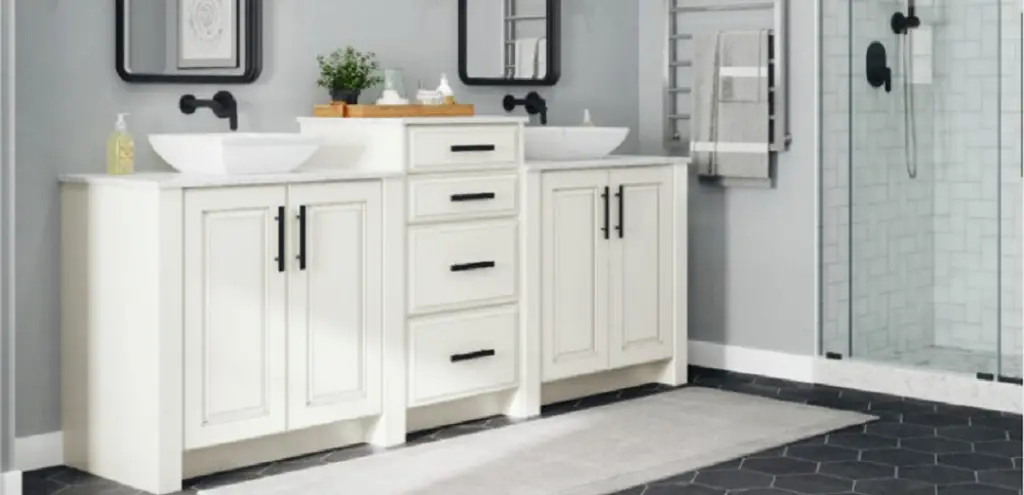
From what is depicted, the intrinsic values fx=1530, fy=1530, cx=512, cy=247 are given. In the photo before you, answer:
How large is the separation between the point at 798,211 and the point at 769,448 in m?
1.43

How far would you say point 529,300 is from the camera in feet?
16.9

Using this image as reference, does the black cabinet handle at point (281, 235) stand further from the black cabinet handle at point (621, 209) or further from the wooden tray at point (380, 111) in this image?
the black cabinet handle at point (621, 209)

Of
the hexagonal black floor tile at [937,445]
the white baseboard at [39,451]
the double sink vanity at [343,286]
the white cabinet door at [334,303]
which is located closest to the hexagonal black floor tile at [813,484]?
the hexagonal black floor tile at [937,445]

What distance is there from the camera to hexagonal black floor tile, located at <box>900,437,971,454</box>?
4.72 metres

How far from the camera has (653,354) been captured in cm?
571

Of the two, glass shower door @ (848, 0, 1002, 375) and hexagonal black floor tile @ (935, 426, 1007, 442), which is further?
glass shower door @ (848, 0, 1002, 375)

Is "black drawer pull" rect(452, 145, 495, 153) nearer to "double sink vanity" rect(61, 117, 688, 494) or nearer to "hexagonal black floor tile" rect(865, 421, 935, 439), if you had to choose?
"double sink vanity" rect(61, 117, 688, 494)

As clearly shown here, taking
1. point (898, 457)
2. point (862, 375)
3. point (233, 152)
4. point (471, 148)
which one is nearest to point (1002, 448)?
point (898, 457)

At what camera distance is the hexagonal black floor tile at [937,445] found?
4.72 meters

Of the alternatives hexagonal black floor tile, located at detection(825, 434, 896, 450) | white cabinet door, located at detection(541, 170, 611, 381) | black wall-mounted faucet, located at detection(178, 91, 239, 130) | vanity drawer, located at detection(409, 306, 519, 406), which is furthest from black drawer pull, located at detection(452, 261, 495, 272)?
hexagonal black floor tile, located at detection(825, 434, 896, 450)

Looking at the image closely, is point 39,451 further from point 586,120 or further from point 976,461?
point 976,461

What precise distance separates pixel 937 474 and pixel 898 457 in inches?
8.8

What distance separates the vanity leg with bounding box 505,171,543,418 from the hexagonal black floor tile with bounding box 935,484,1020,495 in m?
1.50

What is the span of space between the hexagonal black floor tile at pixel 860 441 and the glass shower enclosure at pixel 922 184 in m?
0.70
